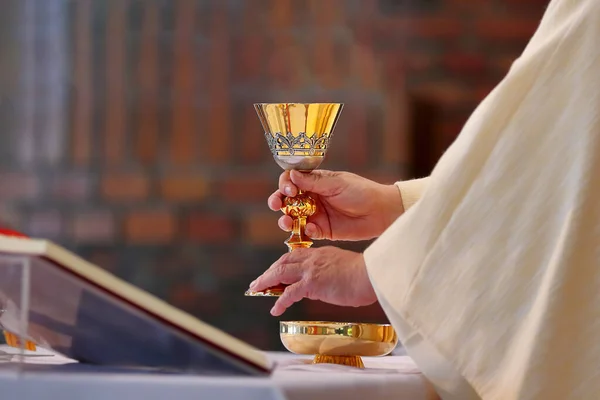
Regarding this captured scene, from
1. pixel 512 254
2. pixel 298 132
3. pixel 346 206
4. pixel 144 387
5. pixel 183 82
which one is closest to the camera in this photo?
pixel 144 387

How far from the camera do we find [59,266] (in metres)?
0.53

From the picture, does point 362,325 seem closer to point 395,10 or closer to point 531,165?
point 531,165

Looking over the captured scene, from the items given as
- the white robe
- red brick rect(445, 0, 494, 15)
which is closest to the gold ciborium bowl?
the white robe

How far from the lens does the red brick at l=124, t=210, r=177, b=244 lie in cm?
280

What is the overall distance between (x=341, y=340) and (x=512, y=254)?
18 cm

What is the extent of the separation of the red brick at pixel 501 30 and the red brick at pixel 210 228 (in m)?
0.88

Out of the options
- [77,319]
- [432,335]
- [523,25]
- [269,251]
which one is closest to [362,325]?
[432,335]

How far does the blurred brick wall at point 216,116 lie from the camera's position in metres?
2.76

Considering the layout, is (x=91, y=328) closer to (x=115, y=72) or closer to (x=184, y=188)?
(x=184, y=188)

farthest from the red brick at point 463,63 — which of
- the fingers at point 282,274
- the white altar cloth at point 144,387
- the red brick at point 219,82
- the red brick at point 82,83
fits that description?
the white altar cloth at point 144,387

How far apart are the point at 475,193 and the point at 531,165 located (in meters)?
0.05

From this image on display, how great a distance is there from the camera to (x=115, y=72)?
289 cm

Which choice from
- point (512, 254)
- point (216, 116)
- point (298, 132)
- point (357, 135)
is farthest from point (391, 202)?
point (216, 116)

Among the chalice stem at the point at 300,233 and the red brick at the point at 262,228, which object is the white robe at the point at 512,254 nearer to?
the chalice stem at the point at 300,233
